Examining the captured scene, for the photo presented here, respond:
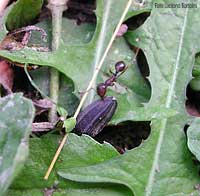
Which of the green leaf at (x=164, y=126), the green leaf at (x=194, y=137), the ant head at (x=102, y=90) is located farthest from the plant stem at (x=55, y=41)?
the green leaf at (x=194, y=137)

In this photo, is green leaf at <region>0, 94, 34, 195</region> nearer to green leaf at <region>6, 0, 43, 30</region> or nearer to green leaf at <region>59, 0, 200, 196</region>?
green leaf at <region>59, 0, 200, 196</region>

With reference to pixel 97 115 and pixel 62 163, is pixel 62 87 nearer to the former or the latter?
pixel 97 115

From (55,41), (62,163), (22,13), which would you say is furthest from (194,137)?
(22,13)

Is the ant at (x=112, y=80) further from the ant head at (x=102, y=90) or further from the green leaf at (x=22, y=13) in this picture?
the green leaf at (x=22, y=13)

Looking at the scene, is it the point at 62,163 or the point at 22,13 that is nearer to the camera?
the point at 62,163

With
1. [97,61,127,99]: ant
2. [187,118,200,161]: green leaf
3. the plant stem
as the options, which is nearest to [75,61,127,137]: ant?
[97,61,127,99]: ant

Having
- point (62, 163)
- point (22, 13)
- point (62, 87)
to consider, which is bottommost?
point (62, 163)

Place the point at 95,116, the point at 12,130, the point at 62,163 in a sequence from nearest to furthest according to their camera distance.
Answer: the point at 12,130 → the point at 62,163 → the point at 95,116
